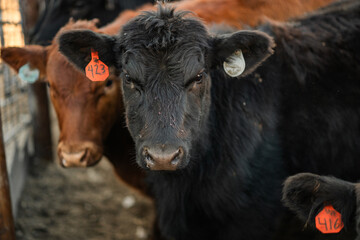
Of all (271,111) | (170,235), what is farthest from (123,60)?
(170,235)

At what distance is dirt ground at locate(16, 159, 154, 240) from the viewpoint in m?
4.35

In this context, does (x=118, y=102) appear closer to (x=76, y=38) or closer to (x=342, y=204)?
(x=76, y=38)

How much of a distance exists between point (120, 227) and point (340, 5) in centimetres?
331

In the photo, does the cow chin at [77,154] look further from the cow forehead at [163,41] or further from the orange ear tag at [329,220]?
the orange ear tag at [329,220]

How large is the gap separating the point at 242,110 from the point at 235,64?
1.56ft

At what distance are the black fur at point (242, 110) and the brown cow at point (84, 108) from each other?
1.53ft

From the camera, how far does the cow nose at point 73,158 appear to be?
336 cm

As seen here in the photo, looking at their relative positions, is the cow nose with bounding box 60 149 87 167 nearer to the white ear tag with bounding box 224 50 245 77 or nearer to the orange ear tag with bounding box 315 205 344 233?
the white ear tag with bounding box 224 50 245 77

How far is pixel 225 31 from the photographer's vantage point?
11.2ft

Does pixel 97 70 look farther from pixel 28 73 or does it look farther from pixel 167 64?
pixel 28 73

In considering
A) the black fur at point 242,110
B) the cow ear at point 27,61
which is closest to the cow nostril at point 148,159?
the black fur at point 242,110

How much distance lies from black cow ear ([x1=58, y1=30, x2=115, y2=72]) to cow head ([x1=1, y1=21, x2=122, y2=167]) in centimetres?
37

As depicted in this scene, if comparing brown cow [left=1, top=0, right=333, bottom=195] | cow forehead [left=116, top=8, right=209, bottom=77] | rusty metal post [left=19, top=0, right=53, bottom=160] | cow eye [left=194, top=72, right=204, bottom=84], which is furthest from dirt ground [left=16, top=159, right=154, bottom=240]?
cow forehead [left=116, top=8, right=209, bottom=77]

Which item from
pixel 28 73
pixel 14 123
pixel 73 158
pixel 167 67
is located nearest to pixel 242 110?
pixel 167 67
